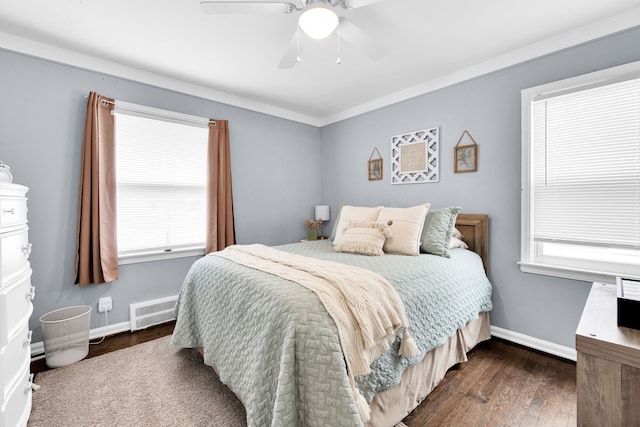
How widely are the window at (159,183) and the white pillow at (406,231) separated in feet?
6.76

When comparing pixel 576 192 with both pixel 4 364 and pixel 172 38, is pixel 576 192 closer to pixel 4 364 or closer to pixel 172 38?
pixel 172 38

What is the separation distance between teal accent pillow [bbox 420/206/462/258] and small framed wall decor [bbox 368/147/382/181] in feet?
3.77

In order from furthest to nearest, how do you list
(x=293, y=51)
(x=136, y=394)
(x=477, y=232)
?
(x=477, y=232), (x=293, y=51), (x=136, y=394)

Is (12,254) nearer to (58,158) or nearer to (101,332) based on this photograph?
(58,158)

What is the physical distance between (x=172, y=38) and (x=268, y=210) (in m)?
2.07

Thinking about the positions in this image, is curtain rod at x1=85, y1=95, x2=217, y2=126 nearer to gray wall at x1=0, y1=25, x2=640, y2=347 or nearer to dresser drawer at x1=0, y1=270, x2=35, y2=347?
gray wall at x1=0, y1=25, x2=640, y2=347

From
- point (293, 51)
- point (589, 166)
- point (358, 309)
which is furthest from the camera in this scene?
point (589, 166)

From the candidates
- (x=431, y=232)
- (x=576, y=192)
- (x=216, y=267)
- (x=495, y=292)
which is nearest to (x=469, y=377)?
(x=495, y=292)

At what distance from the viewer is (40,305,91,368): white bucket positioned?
2094mm

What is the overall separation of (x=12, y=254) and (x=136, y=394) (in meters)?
1.07

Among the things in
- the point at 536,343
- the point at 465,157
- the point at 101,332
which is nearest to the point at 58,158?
the point at 101,332

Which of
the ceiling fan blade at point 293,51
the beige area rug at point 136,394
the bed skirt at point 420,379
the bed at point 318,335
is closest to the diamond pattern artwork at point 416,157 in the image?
the bed at point 318,335

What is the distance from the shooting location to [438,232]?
236cm

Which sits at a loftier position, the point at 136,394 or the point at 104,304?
the point at 104,304
